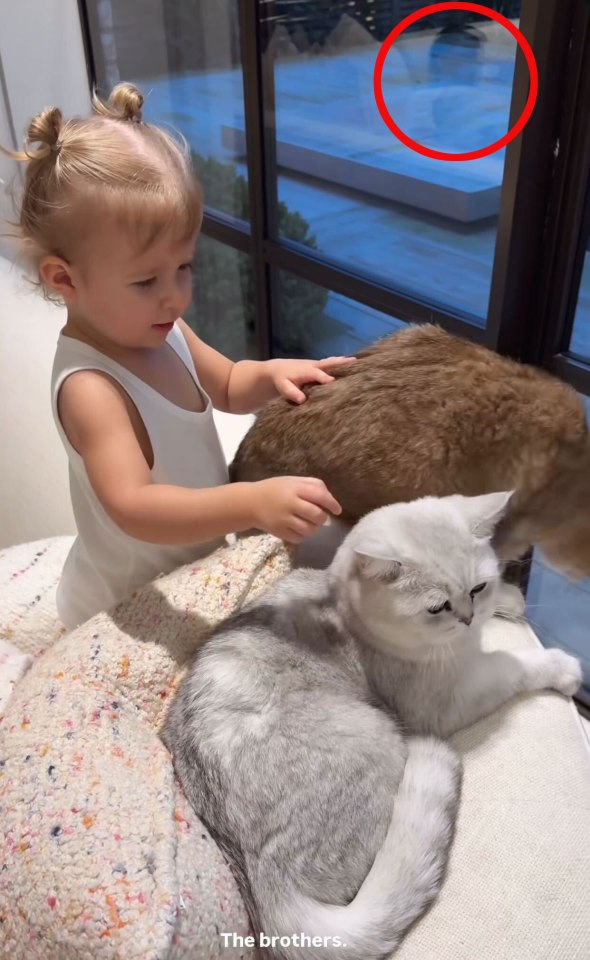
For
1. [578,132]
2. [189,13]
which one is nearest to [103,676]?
[578,132]

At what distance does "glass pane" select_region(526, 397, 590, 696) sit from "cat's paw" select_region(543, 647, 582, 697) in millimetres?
657

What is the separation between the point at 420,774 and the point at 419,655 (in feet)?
0.37

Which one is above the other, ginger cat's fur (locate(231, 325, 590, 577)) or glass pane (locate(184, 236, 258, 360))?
ginger cat's fur (locate(231, 325, 590, 577))

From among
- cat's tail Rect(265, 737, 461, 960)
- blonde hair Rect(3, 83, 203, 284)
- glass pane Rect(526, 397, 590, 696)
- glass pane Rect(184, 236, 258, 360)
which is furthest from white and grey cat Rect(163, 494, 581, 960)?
glass pane Rect(184, 236, 258, 360)

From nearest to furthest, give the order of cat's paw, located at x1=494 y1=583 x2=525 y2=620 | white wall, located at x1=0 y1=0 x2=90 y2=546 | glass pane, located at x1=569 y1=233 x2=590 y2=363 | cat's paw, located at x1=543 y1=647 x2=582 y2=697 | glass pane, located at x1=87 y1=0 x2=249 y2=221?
cat's paw, located at x1=543 y1=647 x2=582 y2=697
cat's paw, located at x1=494 y1=583 x2=525 y2=620
glass pane, located at x1=569 y1=233 x2=590 y2=363
white wall, located at x1=0 y1=0 x2=90 y2=546
glass pane, located at x1=87 y1=0 x2=249 y2=221

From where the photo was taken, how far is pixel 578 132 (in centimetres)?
108

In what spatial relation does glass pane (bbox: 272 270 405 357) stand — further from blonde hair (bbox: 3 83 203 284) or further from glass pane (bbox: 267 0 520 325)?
blonde hair (bbox: 3 83 203 284)

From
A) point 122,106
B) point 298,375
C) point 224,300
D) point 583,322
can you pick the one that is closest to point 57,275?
point 122,106

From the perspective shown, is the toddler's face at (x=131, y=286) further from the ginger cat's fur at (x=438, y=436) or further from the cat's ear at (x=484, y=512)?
the cat's ear at (x=484, y=512)

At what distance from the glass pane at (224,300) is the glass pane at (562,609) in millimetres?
1073

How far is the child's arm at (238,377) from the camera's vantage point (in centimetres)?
107

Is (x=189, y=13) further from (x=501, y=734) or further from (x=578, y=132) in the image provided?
(x=501, y=734)

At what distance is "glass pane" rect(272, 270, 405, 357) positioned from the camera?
2016mm

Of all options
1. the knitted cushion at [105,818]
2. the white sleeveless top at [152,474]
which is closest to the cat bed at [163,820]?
the knitted cushion at [105,818]
